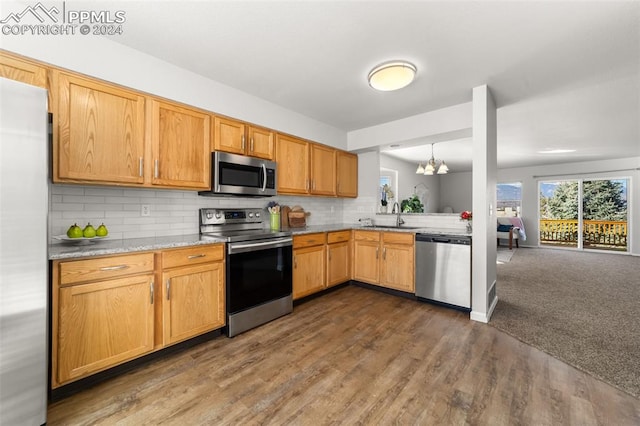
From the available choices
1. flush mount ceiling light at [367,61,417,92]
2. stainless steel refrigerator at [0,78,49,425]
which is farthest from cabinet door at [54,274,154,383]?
flush mount ceiling light at [367,61,417,92]

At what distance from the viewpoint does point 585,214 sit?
285 inches

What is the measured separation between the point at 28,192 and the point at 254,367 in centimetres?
172

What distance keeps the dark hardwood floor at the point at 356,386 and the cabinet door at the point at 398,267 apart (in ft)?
2.91

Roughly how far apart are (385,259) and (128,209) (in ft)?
9.78

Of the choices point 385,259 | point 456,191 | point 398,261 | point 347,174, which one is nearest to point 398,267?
point 398,261

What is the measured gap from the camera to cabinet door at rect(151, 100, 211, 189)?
227cm

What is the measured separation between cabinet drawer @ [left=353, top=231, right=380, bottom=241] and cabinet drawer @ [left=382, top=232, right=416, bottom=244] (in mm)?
112

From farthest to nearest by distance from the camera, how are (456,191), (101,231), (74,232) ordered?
(456,191) < (101,231) < (74,232)

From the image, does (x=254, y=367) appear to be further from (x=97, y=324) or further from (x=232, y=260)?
(x=97, y=324)

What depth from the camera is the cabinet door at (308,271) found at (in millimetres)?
3178

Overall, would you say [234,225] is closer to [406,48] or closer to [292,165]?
[292,165]

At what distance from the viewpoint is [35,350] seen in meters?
1.36

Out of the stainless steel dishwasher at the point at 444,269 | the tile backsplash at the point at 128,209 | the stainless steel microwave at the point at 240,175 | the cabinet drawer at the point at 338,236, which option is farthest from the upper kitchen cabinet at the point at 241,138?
the stainless steel dishwasher at the point at 444,269

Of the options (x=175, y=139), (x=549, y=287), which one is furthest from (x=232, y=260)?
(x=549, y=287)
